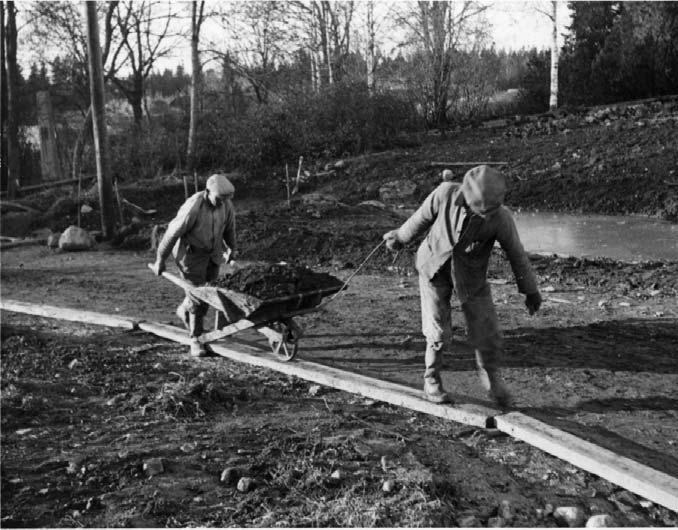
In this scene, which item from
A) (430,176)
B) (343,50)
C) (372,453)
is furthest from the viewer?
(343,50)

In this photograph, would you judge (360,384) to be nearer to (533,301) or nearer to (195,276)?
(533,301)

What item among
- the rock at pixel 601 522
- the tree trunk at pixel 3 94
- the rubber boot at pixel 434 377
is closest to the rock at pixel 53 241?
the tree trunk at pixel 3 94

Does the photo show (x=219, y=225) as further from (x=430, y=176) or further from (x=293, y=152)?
(x=293, y=152)

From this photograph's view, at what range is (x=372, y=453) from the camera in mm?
4719

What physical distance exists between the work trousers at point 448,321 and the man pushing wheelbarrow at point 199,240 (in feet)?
7.74

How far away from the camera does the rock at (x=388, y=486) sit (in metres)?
4.17

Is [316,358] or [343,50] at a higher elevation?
[343,50]

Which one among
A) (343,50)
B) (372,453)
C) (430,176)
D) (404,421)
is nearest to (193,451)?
(372,453)

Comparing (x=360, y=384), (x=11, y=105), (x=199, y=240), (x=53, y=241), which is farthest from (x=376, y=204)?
(x=11, y=105)

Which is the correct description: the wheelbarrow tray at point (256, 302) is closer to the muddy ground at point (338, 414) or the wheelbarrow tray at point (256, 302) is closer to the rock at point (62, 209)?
the muddy ground at point (338, 414)

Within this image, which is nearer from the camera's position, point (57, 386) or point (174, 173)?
point (57, 386)

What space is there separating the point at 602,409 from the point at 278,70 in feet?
70.5

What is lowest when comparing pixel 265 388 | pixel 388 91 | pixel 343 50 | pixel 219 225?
pixel 265 388

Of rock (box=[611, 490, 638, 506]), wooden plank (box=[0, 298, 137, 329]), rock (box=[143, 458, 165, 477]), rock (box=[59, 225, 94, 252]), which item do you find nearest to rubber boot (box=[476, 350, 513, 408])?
rock (box=[611, 490, 638, 506])
